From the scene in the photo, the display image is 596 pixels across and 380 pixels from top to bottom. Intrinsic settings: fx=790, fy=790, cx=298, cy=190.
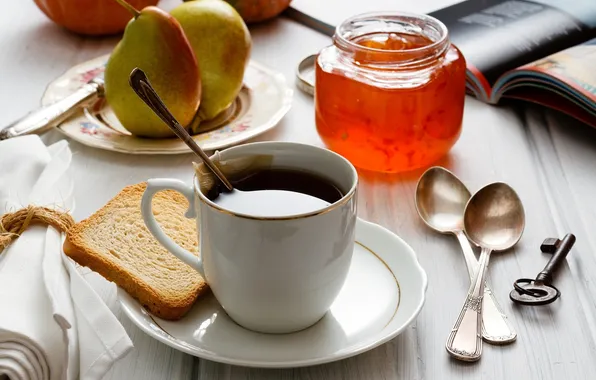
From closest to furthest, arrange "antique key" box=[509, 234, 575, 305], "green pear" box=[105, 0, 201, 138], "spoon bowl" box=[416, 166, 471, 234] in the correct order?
1. "antique key" box=[509, 234, 575, 305]
2. "spoon bowl" box=[416, 166, 471, 234]
3. "green pear" box=[105, 0, 201, 138]

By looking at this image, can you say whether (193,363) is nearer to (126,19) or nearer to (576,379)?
(576,379)

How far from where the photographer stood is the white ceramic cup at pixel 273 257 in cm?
56

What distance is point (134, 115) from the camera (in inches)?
37.2

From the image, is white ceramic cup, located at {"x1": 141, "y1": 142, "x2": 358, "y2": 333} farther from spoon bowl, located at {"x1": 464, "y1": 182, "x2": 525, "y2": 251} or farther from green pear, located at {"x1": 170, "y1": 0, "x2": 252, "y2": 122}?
green pear, located at {"x1": 170, "y1": 0, "x2": 252, "y2": 122}

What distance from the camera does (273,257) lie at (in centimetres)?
57

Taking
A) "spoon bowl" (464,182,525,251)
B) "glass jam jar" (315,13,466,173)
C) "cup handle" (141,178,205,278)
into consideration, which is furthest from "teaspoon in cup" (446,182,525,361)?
"cup handle" (141,178,205,278)

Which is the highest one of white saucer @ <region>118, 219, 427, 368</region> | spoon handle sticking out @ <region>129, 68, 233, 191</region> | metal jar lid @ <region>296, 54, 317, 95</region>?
spoon handle sticking out @ <region>129, 68, 233, 191</region>

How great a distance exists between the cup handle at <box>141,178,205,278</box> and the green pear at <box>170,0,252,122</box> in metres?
0.41

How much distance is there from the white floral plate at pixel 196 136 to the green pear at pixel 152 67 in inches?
1.2

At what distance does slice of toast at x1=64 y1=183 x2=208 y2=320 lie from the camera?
63 cm

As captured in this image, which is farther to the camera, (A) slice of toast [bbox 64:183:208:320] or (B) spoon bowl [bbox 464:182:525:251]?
(B) spoon bowl [bbox 464:182:525:251]

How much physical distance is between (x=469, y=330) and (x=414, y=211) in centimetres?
23

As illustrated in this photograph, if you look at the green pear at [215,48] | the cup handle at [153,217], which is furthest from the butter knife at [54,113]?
the cup handle at [153,217]

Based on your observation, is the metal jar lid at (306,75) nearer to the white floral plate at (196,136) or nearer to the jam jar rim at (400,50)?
the white floral plate at (196,136)
